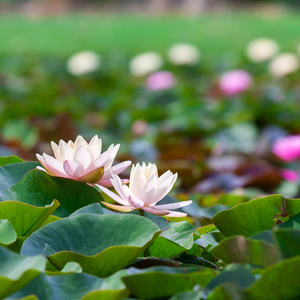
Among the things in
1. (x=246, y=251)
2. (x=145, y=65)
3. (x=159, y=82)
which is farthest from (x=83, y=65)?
(x=246, y=251)

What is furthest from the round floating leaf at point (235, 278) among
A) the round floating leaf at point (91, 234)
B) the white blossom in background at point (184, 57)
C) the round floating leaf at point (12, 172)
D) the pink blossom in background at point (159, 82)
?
the white blossom in background at point (184, 57)

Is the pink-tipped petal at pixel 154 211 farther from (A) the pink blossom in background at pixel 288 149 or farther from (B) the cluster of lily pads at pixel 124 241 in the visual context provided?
(A) the pink blossom in background at pixel 288 149

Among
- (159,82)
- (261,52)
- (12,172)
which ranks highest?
(12,172)

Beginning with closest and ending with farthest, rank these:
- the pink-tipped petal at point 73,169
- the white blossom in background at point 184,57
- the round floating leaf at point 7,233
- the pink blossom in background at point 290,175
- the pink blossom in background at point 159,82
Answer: the round floating leaf at point 7,233 < the pink-tipped petal at point 73,169 < the pink blossom in background at point 290,175 < the pink blossom in background at point 159,82 < the white blossom in background at point 184,57

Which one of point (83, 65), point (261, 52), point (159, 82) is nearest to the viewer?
point (159, 82)

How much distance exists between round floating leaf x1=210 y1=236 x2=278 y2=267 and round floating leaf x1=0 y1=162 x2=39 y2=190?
397 mm

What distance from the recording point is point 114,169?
1.00m

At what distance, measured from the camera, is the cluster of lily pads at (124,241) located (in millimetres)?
707

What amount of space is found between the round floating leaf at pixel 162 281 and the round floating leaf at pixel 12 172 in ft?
1.21

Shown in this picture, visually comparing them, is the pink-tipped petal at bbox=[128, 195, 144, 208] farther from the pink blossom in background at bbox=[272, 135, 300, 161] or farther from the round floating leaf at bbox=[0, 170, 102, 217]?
the pink blossom in background at bbox=[272, 135, 300, 161]

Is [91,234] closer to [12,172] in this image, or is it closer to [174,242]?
[174,242]

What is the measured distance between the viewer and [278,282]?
69 centimetres

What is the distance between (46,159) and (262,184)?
144cm

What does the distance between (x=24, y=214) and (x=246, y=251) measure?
32 cm
